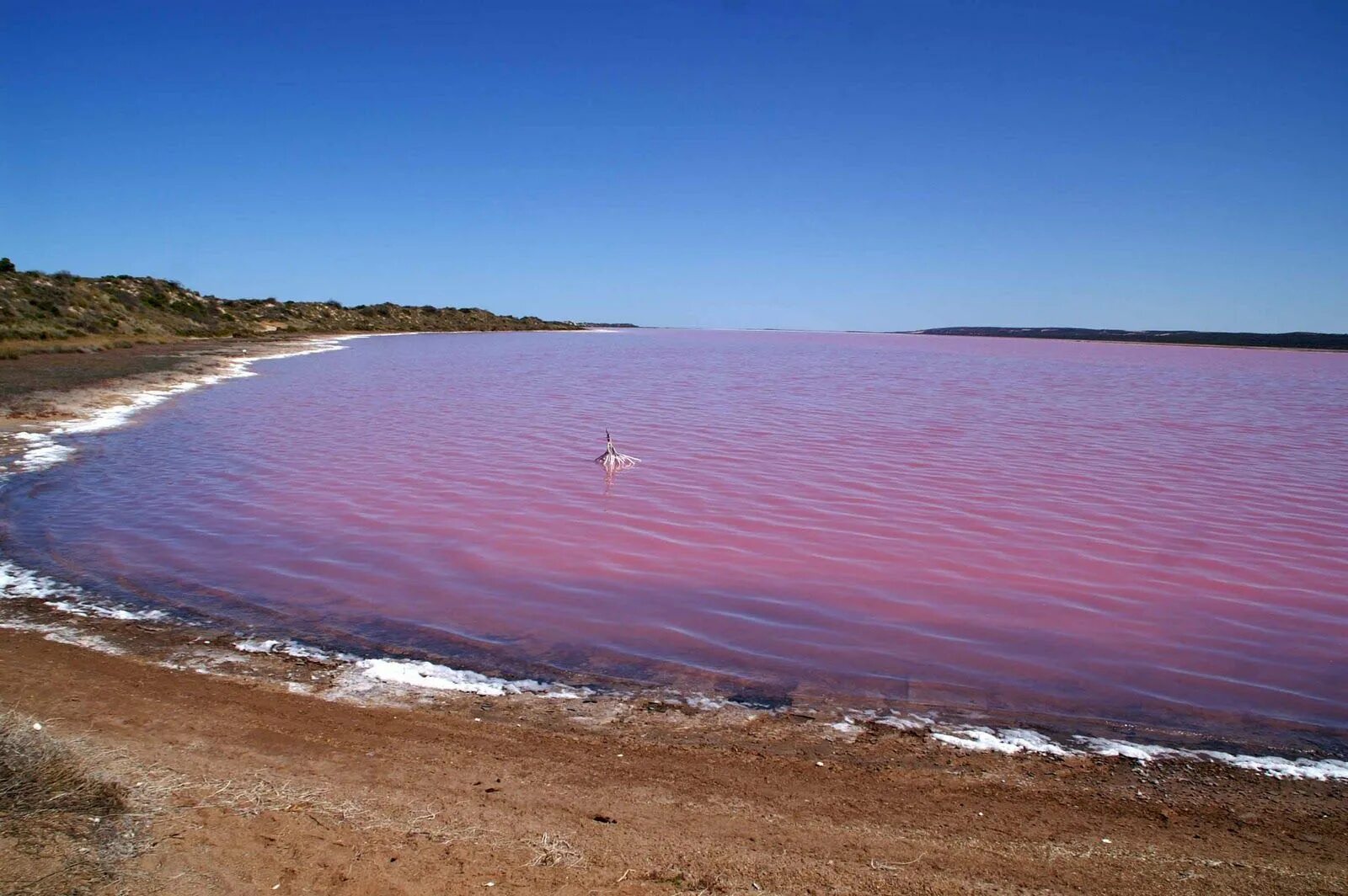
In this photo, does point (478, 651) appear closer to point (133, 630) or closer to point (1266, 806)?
point (133, 630)

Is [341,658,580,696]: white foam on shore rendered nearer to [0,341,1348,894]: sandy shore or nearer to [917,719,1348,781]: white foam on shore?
[0,341,1348,894]: sandy shore

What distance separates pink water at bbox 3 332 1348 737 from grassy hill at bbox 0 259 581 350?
55.7 ft

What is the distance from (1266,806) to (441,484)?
847 cm

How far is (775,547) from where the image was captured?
7.79 m

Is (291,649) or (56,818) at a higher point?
(56,818)

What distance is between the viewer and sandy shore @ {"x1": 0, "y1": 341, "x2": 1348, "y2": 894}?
10.2ft

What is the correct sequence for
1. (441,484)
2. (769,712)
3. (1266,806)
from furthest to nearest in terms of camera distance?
(441,484), (769,712), (1266,806)

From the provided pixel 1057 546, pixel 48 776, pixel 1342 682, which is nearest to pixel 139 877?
pixel 48 776

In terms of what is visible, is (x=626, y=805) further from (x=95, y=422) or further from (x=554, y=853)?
(x=95, y=422)

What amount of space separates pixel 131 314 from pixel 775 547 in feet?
123

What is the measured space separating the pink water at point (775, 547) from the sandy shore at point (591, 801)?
71 centimetres

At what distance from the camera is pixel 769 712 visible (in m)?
4.64

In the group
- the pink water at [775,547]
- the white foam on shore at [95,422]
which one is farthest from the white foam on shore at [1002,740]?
the white foam on shore at [95,422]

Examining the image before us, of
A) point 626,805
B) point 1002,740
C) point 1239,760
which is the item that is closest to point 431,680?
point 626,805
